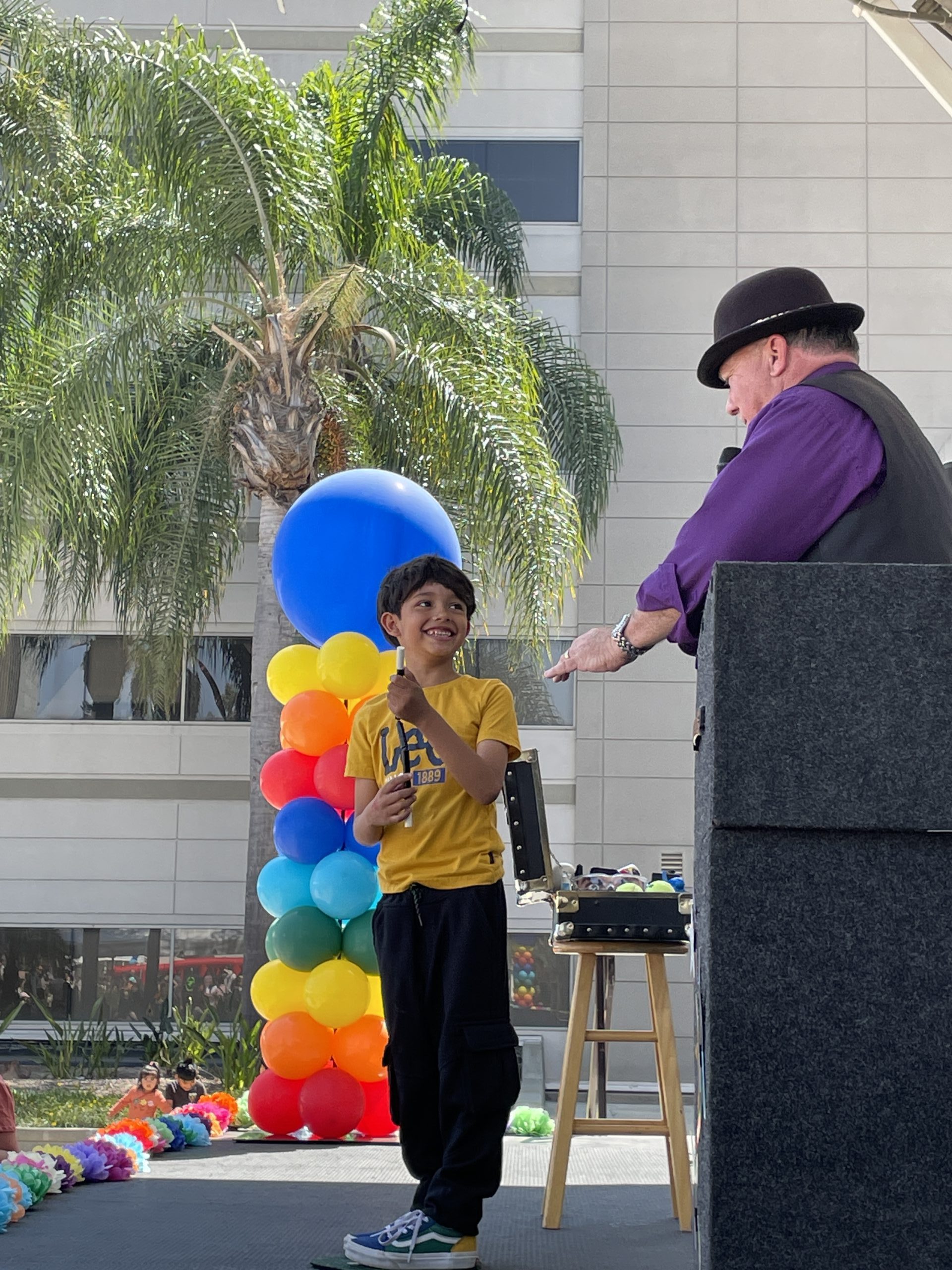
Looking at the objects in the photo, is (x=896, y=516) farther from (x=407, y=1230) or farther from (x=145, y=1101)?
(x=145, y=1101)

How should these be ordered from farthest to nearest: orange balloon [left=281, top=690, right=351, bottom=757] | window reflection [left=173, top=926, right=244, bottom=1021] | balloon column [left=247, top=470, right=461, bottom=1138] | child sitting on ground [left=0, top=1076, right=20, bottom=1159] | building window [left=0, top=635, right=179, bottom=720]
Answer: building window [left=0, top=635, right=179, bottom=720] → window reflection [left=173, top=926, right=244, bottom=1021] → orange balloon [left=281, top=690, right=351, bottom=757] → balloon column [left=247, top=470, right=461, bottom=1138] → child sitting on ground [left=0, top=1076, right=20, bottom=1159]

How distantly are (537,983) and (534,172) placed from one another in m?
9.45

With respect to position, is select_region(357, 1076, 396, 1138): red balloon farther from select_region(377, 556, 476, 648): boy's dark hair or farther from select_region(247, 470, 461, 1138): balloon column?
select_region(377, 556, 476, 648): boy's dark hair

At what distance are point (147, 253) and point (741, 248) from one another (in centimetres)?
835

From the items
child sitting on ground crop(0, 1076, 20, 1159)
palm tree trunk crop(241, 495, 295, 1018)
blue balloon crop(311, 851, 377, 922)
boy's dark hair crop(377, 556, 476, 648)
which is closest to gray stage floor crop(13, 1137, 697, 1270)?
child sitting on ground crop(0, 1076, 20, 1159)

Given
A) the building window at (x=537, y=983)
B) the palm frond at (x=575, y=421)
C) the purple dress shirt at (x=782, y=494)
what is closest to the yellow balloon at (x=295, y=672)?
the purple dress shirt at (x=782, y=494)

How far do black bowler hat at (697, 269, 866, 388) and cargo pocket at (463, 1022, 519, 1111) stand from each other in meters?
1.48

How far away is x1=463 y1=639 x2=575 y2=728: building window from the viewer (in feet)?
48.8

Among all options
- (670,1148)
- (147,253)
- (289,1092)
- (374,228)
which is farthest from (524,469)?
(670,1148)

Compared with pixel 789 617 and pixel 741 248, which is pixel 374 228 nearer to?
pixel 741 248

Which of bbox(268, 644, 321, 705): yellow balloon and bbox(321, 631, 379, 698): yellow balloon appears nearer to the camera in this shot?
bbox(321, 631, 379, 698): yellow balloon

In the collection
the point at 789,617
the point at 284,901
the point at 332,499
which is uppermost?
the point at 332,499

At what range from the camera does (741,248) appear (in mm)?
15477

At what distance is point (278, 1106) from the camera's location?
19.6 feet
